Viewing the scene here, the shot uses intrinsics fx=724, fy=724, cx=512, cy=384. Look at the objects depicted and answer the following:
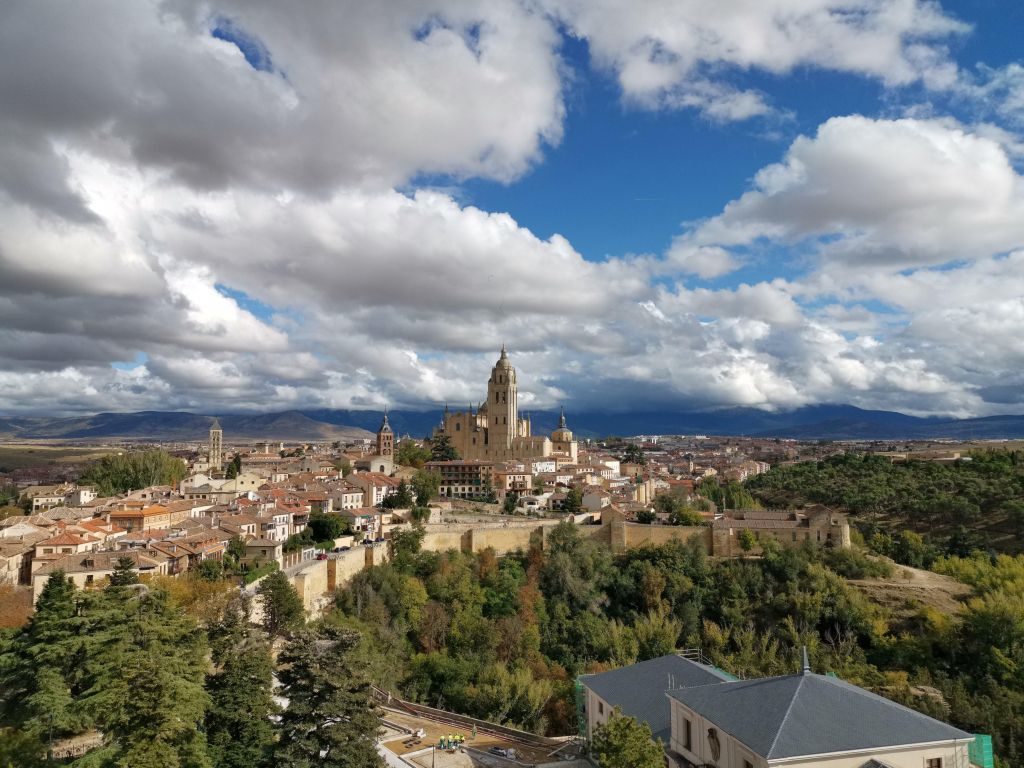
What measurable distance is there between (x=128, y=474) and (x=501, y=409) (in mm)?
42418

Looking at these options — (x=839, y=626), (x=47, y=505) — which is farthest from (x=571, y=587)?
(x=47, y=505)

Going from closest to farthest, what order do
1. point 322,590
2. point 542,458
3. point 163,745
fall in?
point 163,745
point 322,590
point 542,458

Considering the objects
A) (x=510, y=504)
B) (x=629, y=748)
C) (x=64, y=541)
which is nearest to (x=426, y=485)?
(x=510, y=504)

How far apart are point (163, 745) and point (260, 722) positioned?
10.6ft

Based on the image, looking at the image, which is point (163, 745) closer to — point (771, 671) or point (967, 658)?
point (771, 671)

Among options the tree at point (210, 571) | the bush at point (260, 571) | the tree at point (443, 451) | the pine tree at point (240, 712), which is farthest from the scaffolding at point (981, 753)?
the tree at point (443, 451)

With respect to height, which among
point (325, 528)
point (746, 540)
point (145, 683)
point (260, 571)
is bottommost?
point (746, 540)

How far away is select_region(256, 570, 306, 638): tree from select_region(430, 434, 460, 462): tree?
156 ft

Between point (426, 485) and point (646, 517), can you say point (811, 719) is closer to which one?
point (646, 517)

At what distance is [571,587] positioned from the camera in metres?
39.4

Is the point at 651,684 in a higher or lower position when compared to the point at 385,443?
lower

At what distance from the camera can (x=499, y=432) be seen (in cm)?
8575

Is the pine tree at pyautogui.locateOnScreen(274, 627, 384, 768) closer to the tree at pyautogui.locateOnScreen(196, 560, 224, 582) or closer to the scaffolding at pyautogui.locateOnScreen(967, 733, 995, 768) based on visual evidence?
the scaffolding at pyautogui.locateOnScreen(967, 733, 995, 768)

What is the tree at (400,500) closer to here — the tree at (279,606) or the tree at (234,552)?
the tree at (234,552)
